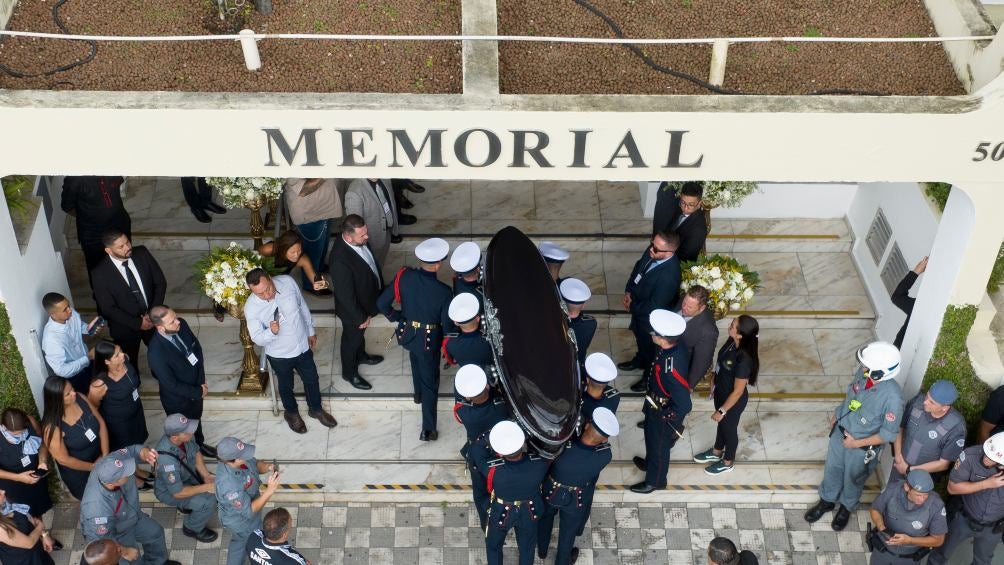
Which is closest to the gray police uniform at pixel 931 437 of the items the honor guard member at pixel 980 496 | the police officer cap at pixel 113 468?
the honor guard member at pixel 980 496

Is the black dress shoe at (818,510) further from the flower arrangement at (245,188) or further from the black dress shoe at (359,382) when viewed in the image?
the flower arrangement at (245,188)

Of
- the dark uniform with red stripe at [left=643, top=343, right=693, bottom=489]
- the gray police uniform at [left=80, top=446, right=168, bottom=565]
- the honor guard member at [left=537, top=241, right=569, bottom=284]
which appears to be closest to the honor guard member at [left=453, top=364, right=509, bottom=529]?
the dark uniform with red stripe at [left=643, top=343, right=693, bottom=489]

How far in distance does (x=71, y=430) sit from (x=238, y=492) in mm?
1490

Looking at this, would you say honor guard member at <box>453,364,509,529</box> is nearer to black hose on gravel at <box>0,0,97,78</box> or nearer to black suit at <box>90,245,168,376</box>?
black suit at <box>90,245,168,376</box>

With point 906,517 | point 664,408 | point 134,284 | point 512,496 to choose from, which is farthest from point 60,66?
point 906,517

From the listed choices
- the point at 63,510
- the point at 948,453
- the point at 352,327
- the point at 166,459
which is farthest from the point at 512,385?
the point at 63,510

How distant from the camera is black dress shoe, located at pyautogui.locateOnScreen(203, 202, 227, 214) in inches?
426

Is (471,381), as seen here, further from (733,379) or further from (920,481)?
(920,481)

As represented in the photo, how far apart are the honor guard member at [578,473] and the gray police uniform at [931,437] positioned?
2.38 m

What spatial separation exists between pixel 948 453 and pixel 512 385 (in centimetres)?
350

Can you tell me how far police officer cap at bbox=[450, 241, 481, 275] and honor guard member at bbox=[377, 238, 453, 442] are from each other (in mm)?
134

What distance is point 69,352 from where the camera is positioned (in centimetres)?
827

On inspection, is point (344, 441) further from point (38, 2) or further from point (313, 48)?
point (38, 2)

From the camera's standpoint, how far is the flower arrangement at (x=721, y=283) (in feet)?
28.9
